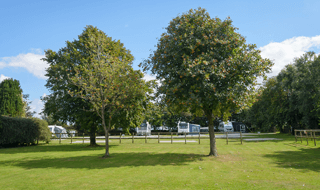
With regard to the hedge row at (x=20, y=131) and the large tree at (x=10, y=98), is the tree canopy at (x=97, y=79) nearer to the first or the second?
the hedge row at (x=20, y=131)

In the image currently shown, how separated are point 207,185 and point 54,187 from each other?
4.84 meters

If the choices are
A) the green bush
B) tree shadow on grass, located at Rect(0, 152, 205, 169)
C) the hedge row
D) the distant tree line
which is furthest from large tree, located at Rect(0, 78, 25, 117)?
the distant tree line

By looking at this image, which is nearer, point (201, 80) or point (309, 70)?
point (201, 80)

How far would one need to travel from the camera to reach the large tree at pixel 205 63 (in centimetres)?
1205

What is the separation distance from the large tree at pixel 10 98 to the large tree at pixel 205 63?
29.3 meters

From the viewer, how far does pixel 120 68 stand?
15.3 metres

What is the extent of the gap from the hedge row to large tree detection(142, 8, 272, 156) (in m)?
17.3

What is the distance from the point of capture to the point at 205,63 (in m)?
11.6

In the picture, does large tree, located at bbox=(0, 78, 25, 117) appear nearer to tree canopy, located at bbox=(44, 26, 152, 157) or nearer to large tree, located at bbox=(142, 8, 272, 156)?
tree canopy, located at bbox=(44, 26, 152, 157)

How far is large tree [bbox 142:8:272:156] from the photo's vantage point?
1205cm

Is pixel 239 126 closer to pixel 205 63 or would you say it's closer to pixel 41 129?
pixel 41 129

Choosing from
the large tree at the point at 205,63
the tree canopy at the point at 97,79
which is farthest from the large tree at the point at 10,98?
the large tree at the point at 205,63

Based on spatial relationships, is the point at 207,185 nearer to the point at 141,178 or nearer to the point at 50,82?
the point at 141,178

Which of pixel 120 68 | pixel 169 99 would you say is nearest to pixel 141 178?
pixel 169 99
